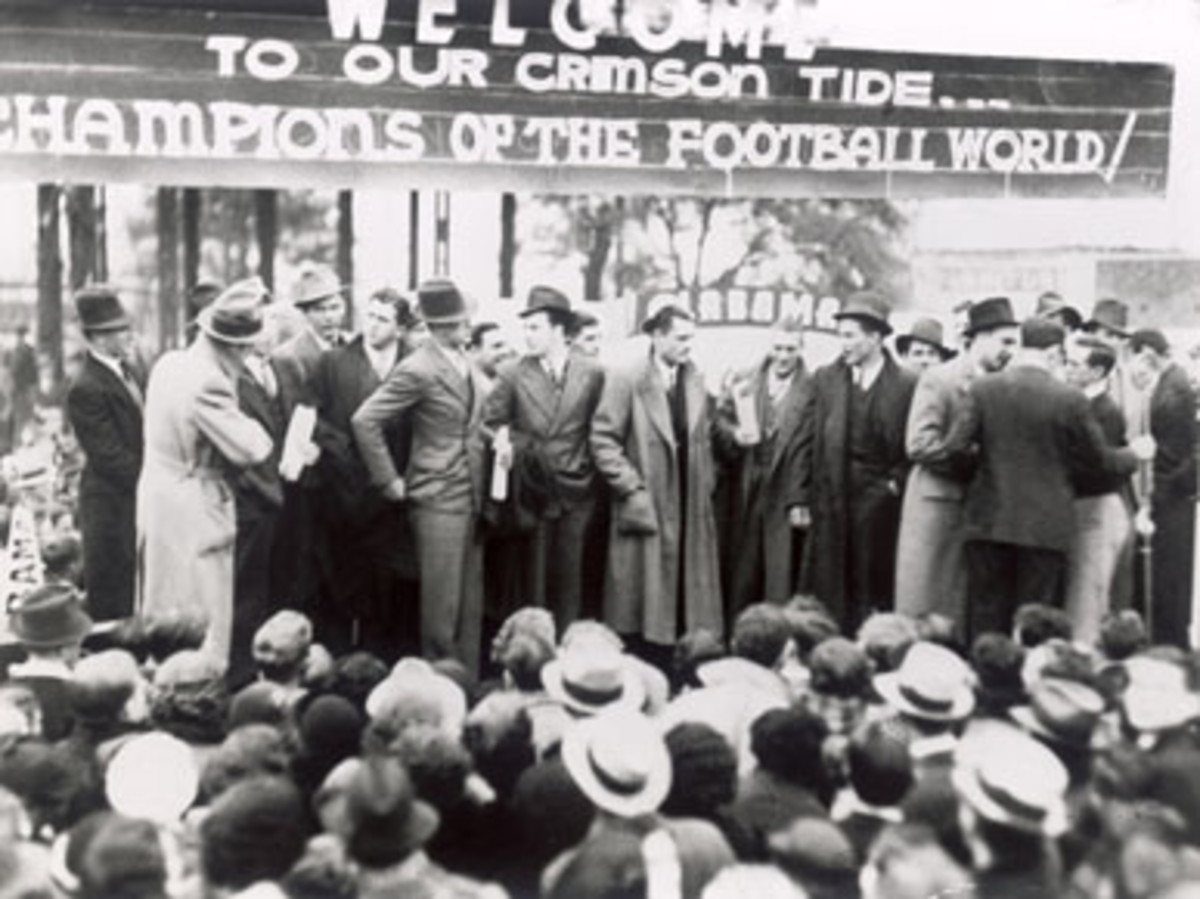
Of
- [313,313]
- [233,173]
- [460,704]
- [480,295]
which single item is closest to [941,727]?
[460,704]

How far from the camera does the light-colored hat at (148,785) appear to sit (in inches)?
185

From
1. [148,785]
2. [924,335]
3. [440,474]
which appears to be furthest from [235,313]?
[924,335]

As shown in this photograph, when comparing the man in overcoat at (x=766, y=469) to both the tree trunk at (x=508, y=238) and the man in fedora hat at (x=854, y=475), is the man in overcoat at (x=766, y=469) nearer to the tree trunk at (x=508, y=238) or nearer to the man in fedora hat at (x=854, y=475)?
the man in fedora hat at (x=854, y=475)

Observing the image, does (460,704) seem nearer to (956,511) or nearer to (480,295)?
(480,295)

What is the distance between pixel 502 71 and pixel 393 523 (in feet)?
4.49

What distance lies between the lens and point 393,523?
497 centimetres

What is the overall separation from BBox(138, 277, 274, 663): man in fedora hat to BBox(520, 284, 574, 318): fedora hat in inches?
30.8

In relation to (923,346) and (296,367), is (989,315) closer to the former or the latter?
(923,346)

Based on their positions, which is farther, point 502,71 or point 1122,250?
point 1122,250

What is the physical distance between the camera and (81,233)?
4738 mm

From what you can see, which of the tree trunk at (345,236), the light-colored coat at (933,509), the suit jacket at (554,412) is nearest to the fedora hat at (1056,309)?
the light-colored coat at (933,509)

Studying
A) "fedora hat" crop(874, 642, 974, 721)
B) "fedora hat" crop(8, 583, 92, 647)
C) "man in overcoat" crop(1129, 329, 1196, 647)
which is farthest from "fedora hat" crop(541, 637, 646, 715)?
"man in overcoat" crop(1129, 329, 1196, 647)

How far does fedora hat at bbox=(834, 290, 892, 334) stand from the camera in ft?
16.9

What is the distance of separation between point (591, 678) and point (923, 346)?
146 cm
